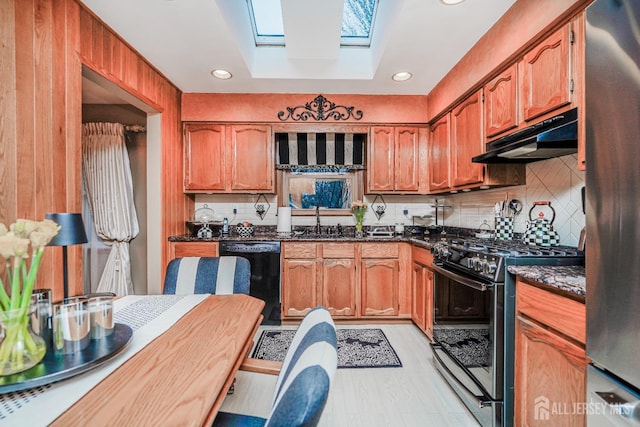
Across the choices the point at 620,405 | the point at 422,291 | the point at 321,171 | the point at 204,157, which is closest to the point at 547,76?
the point at 620,405

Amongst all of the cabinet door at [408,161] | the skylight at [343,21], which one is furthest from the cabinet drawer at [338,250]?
the skylight at [343,21]

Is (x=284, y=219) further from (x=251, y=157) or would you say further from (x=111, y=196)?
(x=111, y=196)

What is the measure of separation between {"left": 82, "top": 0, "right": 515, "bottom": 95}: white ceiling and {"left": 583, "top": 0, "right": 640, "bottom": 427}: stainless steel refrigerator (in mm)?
1225

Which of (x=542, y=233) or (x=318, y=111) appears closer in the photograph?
(x=542, y=233)

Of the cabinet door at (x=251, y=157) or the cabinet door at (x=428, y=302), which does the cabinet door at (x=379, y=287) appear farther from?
the cabinet door at (x=251, y=157)

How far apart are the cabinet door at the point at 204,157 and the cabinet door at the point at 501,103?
264 cm

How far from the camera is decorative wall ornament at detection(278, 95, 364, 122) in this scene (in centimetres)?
342

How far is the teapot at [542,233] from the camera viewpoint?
1.97 m

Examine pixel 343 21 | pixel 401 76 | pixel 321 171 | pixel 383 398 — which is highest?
pixel 343 21

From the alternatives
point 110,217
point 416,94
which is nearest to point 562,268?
point 416,94

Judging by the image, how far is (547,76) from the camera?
173cm

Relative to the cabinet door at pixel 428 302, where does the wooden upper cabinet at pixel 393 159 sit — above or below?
above

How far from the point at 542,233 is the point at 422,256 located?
40.3 inches

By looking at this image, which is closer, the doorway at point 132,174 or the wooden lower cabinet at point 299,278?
the wooden lower cabinet at point 299,278
